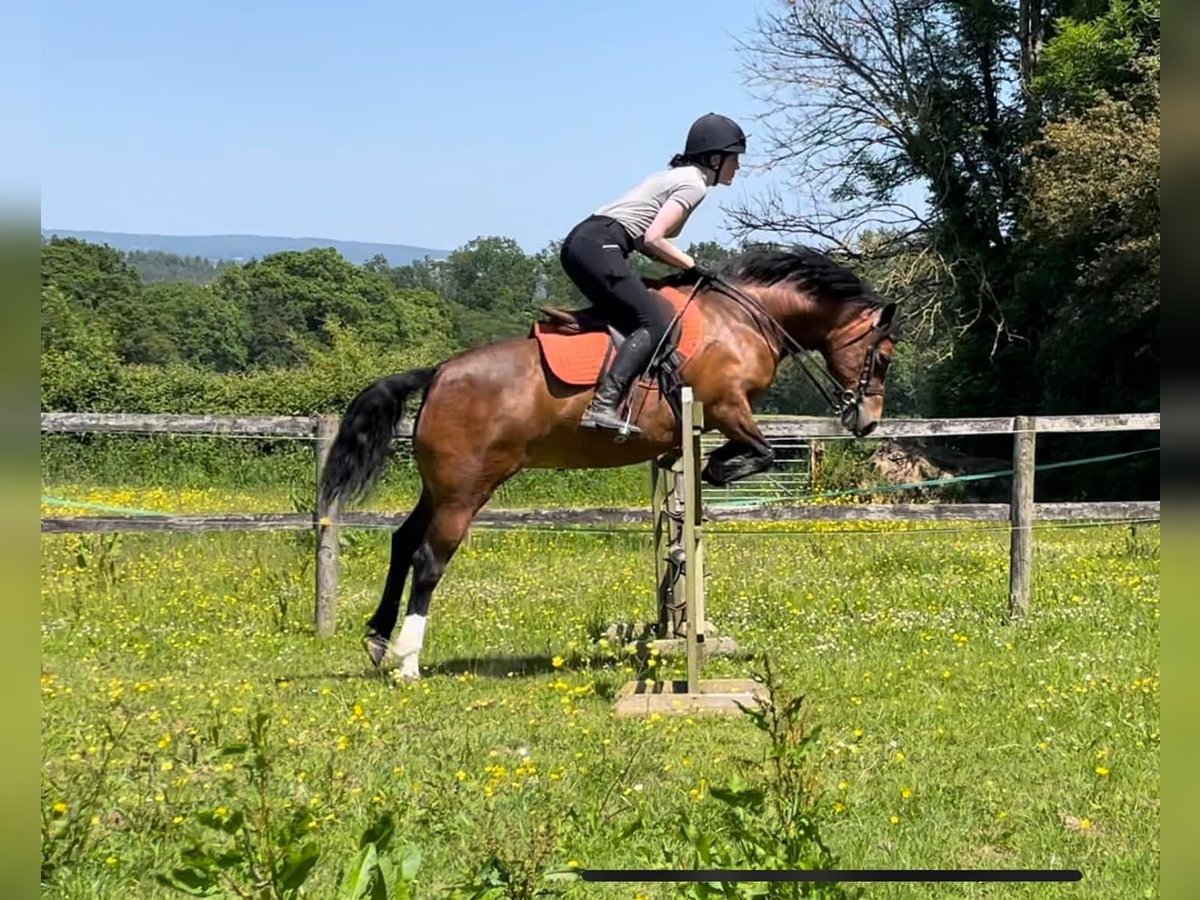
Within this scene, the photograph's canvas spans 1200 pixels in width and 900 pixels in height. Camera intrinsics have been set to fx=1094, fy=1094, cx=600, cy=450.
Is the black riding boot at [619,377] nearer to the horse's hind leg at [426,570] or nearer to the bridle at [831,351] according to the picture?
the bridle at [831,351]

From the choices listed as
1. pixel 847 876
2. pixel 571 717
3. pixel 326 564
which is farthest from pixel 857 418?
pixel 847 876

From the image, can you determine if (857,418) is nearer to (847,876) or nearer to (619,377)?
(619,377)

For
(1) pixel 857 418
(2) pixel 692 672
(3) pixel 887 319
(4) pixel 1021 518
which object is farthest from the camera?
(4) pixel 1021 518

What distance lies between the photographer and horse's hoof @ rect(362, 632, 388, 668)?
6.58m

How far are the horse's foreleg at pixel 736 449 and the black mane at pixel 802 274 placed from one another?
0.83 meters

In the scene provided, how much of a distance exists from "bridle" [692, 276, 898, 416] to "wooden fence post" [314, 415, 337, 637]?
3.06 meters

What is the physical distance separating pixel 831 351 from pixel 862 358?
7.9 inches

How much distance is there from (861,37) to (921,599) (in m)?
25.5

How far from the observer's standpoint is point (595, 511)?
8.40 metres

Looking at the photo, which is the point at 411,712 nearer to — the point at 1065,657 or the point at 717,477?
the point at 717,477

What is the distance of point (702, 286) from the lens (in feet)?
21.9

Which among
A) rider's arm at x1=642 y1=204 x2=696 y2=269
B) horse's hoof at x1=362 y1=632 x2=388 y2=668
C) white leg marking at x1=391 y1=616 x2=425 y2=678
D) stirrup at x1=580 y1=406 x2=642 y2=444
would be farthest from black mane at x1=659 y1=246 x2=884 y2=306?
horse's hoof at x1=362 y1=632 x2=388 y2=668
